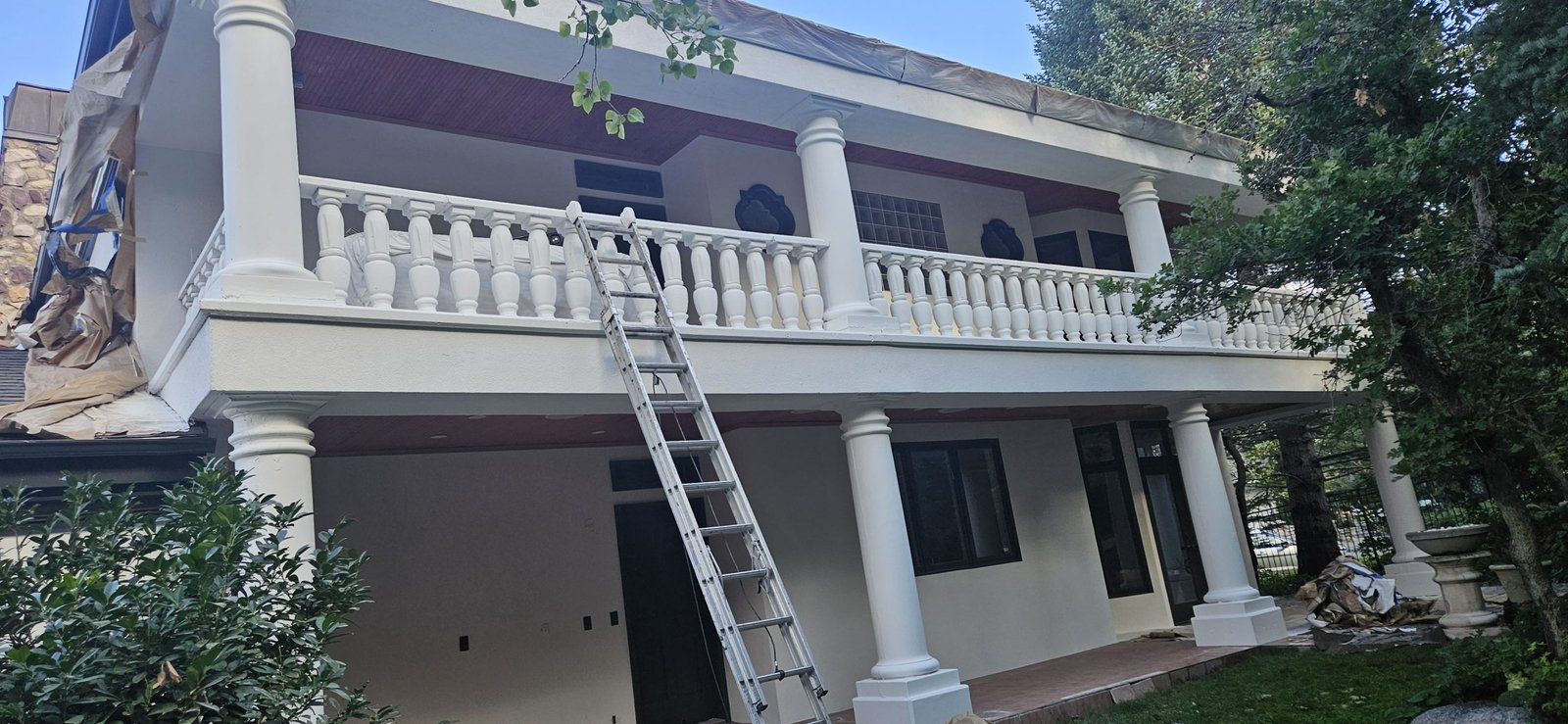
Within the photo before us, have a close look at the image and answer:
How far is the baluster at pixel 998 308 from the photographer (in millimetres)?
8148

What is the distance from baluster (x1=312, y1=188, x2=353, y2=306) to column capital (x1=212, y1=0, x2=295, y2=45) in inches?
34.2

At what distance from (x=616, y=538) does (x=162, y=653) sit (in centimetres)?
574

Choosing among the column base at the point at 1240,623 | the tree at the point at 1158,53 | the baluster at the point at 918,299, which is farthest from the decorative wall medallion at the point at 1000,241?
the column base at the point at 1240,623

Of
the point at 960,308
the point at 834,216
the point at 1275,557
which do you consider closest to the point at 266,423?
the point at 834,216

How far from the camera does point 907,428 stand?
33.8 feet

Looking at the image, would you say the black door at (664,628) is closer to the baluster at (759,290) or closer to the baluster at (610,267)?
the baluster at (759,290)

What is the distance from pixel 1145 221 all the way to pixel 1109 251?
10.3 feet

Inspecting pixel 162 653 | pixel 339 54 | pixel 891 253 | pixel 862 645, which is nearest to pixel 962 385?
pixel 891 253

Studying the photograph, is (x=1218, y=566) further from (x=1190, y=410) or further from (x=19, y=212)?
(x=19, y=212)

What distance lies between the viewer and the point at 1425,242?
612 cm

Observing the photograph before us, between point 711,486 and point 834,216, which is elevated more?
point 834,216

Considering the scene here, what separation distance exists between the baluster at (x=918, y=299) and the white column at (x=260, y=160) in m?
4.22

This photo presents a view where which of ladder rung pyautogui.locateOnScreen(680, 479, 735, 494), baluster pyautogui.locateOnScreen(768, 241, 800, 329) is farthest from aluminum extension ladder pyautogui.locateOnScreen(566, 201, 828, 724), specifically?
Answer: baluster pyautogui.locateOnScreen(768, 241, 800, 329)

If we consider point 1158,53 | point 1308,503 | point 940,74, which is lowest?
point 1308,503
